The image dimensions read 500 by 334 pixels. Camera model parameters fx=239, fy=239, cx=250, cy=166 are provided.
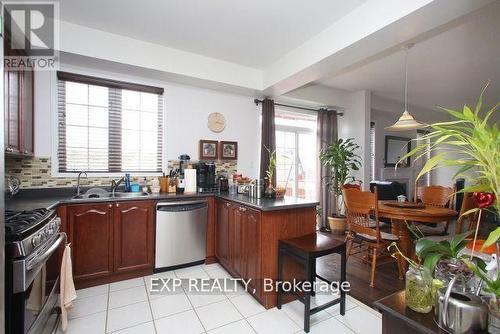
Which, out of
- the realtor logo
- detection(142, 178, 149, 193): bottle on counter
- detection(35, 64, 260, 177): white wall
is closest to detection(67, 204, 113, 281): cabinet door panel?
detection(142, 178, 149, 193): bottle on counter

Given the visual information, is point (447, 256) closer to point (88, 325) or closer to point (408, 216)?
point (408, 216)

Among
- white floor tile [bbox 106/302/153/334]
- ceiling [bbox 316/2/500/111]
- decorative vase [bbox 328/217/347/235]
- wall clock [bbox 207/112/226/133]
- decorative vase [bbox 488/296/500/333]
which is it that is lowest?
white floor tile [bbox 106/302/153/334]

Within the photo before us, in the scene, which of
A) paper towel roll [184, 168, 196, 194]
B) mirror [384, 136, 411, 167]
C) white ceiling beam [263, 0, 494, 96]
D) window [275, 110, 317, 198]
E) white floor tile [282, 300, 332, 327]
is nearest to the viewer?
white ceiling beam [263, 0, 494, 96]

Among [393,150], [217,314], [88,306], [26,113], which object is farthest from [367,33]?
A: [393,150]

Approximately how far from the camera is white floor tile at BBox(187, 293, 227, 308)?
7.23ft

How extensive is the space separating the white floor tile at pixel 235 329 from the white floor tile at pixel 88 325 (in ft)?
2.83

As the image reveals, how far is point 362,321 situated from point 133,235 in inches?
91.8

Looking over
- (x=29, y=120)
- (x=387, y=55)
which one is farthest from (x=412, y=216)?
(x=29, y=120)

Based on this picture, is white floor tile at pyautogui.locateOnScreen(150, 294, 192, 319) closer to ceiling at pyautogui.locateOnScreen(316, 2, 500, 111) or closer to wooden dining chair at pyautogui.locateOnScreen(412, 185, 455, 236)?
wooden dining chair at pyautogui.locateOnScreen(412, 185, 455, 236)

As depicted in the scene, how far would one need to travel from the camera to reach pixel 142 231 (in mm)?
2621

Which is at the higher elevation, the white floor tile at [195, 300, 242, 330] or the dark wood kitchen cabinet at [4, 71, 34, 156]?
the dark wood kitchen cabinet at [4, 71, 34, 156]

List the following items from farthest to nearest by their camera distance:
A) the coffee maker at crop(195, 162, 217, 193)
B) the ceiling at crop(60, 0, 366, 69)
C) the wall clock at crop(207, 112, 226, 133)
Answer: the wall clock at crop(207, 112, 226, 133) → the coffee maker at crop(195, 162, 217, 193) → the ceiling at crop(60, 0, 366, 69)

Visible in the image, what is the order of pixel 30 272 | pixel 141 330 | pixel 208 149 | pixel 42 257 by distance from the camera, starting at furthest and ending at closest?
pixel 208 149 < pixel 141 330 < pixel 42 257 < pixel 30 272

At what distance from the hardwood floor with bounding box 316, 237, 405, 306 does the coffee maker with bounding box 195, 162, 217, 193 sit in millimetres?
1741
